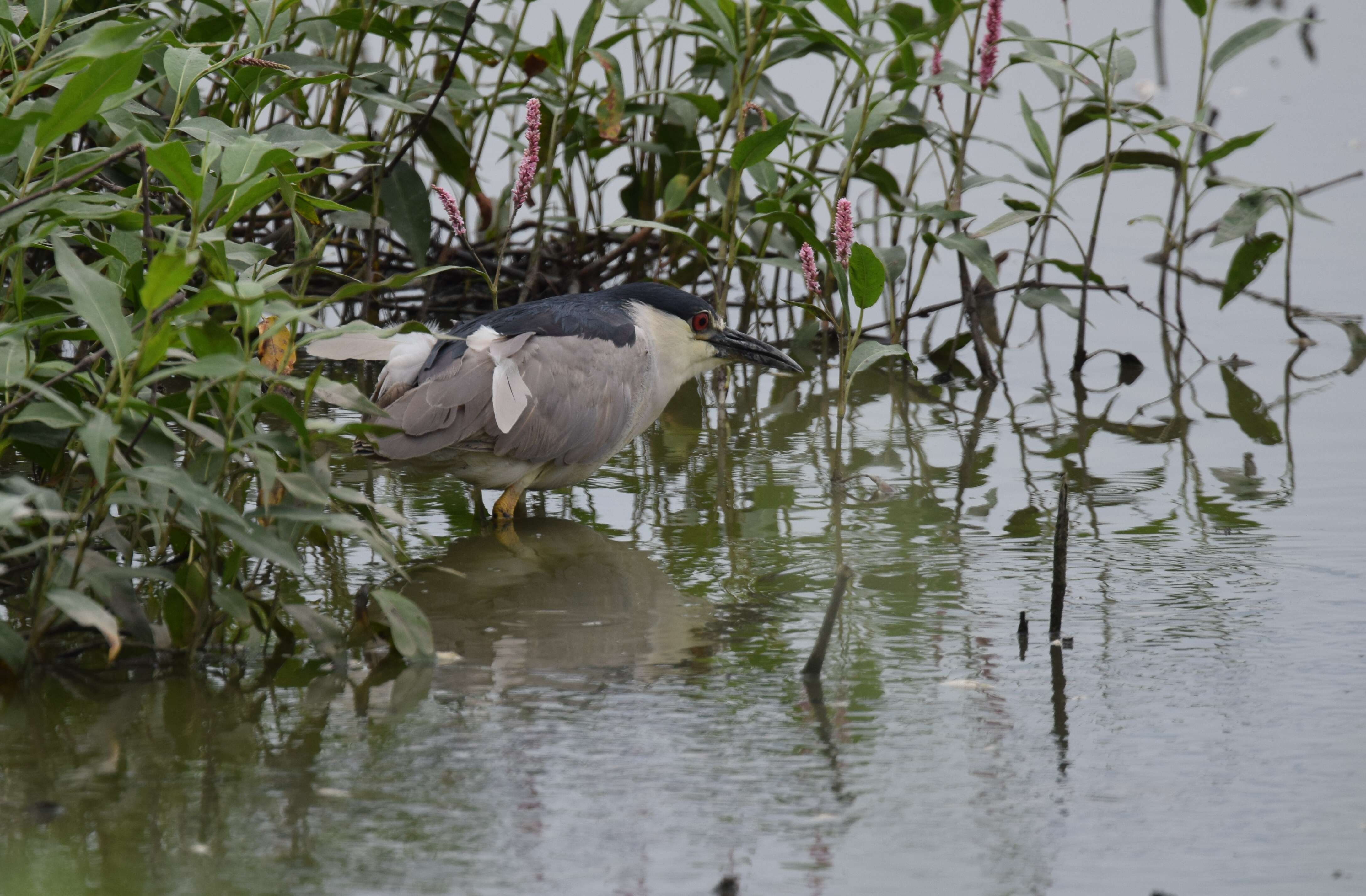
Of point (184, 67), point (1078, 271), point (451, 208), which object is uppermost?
point (184, 67)

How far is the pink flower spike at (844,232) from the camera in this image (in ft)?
13.7

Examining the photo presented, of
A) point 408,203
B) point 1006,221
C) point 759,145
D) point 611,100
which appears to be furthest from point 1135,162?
point 408,203

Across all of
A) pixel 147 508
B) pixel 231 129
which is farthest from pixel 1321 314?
pixel 147 508

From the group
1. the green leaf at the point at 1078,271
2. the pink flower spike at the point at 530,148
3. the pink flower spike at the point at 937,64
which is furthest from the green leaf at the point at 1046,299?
the pink flower spike at the point at 530,148

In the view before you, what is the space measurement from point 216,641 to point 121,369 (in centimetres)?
69

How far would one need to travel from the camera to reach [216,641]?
3084 mm

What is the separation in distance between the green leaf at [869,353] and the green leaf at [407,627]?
1.72 meters

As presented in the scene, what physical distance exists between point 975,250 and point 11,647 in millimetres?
3177

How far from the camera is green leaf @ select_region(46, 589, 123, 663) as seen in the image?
2488mm

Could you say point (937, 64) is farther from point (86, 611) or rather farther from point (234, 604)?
point (86, 611)

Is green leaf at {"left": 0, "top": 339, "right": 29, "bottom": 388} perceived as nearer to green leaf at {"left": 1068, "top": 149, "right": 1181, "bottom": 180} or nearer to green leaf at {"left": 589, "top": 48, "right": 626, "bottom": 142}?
green leaf at {"left": 589, "top": 48, "right": 626, "bottom": 142}

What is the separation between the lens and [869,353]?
442 cm

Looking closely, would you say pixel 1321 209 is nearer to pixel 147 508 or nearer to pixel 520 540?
pixel 520 540

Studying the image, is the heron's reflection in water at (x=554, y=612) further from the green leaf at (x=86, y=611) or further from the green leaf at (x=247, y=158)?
the green leaf at (x=247, y=158)
